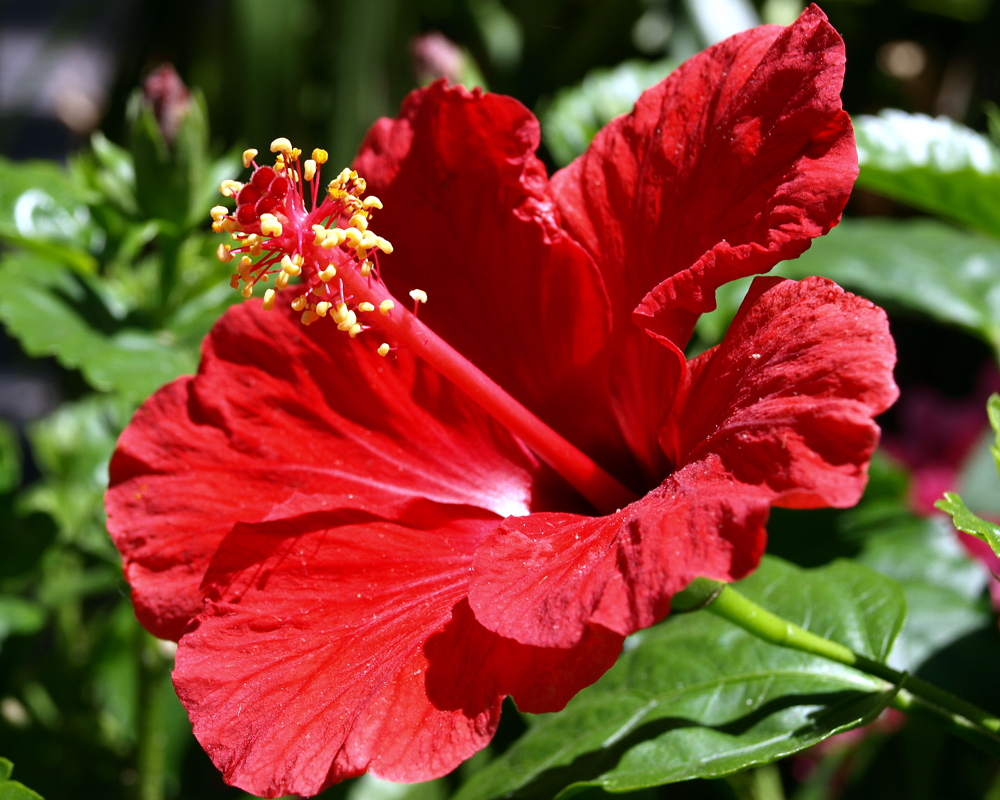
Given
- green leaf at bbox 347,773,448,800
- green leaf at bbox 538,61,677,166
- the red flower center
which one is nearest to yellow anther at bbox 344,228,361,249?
Answer: the red flower center

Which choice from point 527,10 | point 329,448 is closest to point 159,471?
point 329,448

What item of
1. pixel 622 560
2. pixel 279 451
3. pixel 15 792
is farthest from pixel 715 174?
pixel 15 792

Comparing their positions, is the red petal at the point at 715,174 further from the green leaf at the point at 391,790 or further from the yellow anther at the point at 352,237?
the green leaf at the point at 391,790

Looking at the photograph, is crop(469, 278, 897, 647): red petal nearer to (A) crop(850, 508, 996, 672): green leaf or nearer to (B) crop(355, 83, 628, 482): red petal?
(B) crop(355, 83, 628, 482): red petal

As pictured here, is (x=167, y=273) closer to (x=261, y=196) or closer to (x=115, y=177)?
(x=115, y=177)

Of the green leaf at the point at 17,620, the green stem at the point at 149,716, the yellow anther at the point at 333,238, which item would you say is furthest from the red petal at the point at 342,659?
the green leaf at the point at 17,620

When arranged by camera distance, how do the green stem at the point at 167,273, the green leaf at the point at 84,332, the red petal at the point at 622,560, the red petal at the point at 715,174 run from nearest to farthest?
the red petal at the point at 622,560
the red petal at the point at 715,174
the green leaf at the point at 84,332
the green stem at the point at 167,273
